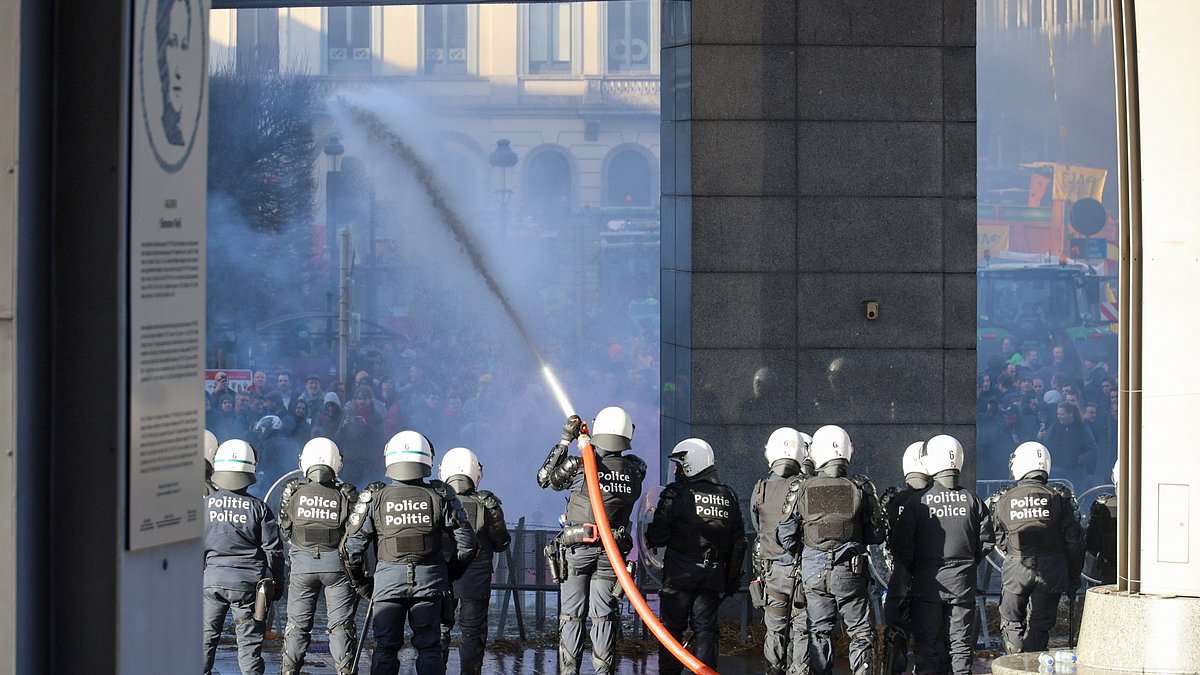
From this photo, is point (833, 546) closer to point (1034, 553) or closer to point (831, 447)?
point (831, 447)

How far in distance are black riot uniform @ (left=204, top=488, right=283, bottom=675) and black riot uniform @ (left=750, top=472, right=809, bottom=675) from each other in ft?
11.2

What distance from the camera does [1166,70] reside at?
6.97m

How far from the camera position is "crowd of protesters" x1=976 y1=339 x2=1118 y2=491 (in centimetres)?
2795

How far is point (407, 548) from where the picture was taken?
9.70 meters

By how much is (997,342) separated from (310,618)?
24.8 m

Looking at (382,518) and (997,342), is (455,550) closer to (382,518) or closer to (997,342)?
(382,518)

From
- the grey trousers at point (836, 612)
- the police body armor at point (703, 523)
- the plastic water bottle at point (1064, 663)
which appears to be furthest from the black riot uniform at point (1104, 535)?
the plastic water bottle at point (1064, 663)

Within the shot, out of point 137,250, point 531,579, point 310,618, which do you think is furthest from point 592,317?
point 137,250

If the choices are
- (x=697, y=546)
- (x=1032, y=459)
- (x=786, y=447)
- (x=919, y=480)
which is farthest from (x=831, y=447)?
(x=1032, y=459)

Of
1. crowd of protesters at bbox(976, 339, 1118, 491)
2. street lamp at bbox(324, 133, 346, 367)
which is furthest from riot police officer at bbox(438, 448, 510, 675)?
street lamp at bbox(324, 133, 346, 367)

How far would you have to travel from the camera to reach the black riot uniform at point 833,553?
10180 mm

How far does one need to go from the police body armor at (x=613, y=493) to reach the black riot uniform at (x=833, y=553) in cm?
108

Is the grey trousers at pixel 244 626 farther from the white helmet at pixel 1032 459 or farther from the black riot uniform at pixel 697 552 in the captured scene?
the white helmet at pixel 1032 459

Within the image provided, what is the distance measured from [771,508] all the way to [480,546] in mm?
2077
